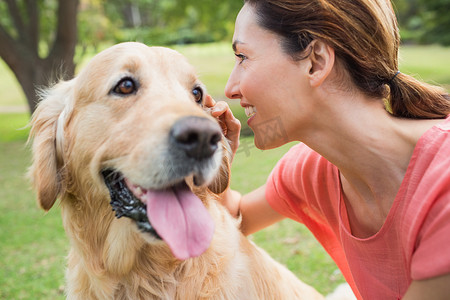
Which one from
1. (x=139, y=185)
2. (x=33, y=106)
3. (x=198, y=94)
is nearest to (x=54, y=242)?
(x=198, y=94)

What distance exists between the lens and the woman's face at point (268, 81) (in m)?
2.24

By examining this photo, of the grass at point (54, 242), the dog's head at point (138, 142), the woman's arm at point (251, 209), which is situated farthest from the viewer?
the grass at point (54, 242)

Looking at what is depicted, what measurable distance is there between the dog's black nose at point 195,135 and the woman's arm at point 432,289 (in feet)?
3.65

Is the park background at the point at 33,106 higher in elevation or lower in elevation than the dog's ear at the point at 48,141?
lower

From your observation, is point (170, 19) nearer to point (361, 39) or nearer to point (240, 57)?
point (240, 57)

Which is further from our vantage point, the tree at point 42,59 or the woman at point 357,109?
the tree at point 42,59

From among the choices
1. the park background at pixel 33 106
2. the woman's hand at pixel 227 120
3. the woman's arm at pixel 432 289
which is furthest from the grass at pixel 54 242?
the woman's arm at pixel 432 289

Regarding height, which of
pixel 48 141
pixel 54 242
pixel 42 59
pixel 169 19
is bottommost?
pixel 169 19

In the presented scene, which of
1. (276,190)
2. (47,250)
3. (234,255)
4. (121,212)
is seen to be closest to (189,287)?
(234,255)

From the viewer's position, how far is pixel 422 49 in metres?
35.1

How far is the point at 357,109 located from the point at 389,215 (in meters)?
0.59

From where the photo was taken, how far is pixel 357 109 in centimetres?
226

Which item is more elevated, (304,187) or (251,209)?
(304,187)

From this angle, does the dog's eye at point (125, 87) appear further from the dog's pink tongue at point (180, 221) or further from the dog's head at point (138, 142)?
the dog's pink tongue at point (180, 221)
